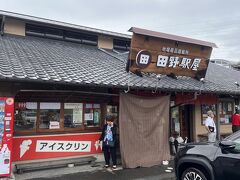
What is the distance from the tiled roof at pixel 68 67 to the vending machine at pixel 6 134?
0.86 m

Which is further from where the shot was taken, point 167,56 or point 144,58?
point 167,56

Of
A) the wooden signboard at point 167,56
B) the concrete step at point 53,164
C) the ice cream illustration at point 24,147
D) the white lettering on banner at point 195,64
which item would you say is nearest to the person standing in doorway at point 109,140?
the concrete step at point 53,164

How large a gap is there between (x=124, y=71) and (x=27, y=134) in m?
4.41

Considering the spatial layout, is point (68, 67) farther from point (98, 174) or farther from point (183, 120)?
point (183, 120)

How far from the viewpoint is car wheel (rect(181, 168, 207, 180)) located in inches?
232

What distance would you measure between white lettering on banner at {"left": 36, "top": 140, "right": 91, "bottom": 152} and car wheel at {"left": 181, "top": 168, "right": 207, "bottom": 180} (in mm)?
4334

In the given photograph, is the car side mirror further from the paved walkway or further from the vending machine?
the vending machine

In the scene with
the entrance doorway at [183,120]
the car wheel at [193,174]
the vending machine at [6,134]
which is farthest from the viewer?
the entrance doorway at [183,120]

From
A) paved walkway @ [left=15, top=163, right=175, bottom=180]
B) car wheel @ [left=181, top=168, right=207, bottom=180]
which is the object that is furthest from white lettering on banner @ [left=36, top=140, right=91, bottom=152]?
car wheel @ [left=181, top=168, right=207, bottom=180]

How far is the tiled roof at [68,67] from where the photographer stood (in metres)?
8.42

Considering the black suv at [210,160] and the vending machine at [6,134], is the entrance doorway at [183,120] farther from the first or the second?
the vending machine at [6,134]

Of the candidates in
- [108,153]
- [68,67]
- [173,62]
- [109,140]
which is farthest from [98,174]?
[173,62]

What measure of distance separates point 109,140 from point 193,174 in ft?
12.0

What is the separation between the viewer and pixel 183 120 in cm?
1348
